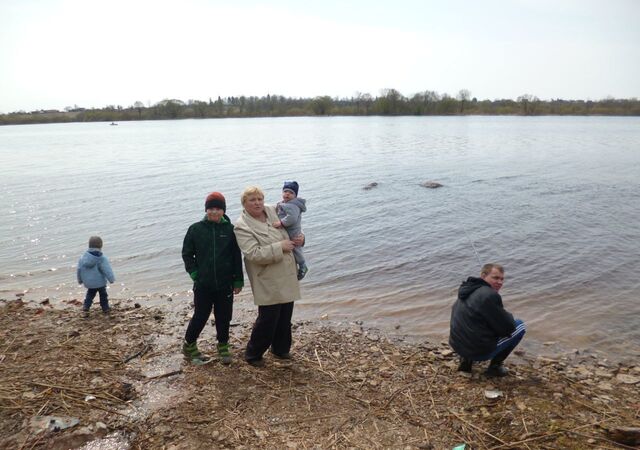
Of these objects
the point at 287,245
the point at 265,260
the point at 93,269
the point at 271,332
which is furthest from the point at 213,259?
the point at 93,269

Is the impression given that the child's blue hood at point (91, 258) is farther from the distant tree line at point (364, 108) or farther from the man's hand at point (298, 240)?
the distant tree line at point (364, 108)

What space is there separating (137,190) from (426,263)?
17272mm

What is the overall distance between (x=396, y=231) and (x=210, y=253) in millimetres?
10260

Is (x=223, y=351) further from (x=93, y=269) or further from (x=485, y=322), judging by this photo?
(x=93, y=269)

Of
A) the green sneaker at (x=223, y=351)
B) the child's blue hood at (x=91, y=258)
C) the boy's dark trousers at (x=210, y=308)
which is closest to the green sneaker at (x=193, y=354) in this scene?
the boy's dark trousers at (x=210, y=308)

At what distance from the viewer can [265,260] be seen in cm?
533

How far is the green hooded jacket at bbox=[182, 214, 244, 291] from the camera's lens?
556cm

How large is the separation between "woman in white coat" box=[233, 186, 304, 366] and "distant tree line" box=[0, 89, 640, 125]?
370 ft

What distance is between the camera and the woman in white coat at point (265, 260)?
5367mm

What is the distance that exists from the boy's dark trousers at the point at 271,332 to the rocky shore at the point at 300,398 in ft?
0.74

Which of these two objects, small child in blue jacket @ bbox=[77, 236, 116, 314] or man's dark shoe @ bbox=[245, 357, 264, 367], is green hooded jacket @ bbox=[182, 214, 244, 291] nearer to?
man's dark shoe @ bbox=[245, 357, 264, 367]

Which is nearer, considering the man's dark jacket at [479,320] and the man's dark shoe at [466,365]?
the man's dark jacket at [479,320]

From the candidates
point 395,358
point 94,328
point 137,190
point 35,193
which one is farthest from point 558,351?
point 35,193

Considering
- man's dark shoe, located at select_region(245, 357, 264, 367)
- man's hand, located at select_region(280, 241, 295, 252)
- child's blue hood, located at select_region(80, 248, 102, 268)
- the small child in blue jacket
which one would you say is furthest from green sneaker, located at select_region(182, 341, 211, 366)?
child's blue hood, located at select_region(80, 248, 102, 268)
